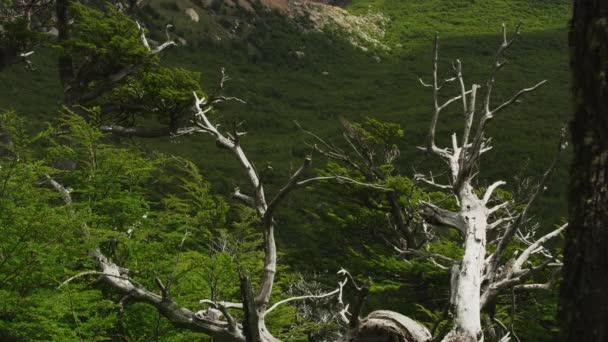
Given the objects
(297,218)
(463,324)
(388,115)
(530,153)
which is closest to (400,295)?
(463,324)

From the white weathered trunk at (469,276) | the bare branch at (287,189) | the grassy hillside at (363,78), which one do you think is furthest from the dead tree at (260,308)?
the grassy hillside at (363,78)

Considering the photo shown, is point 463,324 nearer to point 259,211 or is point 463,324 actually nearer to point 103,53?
point 259,211

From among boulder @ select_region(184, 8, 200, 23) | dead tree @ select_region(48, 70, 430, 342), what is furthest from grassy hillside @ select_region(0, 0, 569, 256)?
dead tree @ select_region(48, 70, 430, 342)

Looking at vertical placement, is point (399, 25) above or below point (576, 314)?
below

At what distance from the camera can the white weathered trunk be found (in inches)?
192

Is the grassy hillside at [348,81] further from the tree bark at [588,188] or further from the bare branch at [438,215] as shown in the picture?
the tree bark at [588,188]

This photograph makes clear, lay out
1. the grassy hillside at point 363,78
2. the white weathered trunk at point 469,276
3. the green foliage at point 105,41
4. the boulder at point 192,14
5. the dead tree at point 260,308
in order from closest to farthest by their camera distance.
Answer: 1. the dead tree at point 260,308
2. the white weathered trunk at point 469,276
3. the green foliage at point 105,41
4. the grassy hillside at point 363,78
5. the boulder at point 192,14

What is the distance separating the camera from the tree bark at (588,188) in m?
2.25

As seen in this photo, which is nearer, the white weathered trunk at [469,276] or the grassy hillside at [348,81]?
the white weathered trunk at [469,276]

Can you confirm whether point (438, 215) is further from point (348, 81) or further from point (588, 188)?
point (348, 81)

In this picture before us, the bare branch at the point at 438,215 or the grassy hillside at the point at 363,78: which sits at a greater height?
the bare branch at the point at 438,215

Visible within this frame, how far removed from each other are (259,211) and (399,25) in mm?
79158

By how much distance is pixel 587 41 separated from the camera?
2.45 meters

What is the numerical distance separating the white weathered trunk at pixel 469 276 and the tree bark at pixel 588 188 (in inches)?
98.9
